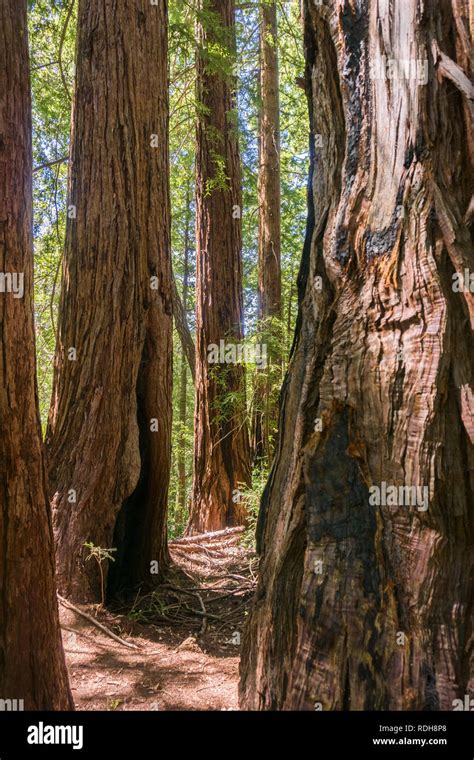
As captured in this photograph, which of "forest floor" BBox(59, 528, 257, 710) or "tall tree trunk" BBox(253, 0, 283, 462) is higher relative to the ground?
"tall tree trunk" BBox(253, 0, 283, 462)

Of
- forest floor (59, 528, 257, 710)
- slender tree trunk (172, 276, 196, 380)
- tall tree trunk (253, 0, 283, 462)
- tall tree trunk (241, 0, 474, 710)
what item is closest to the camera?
tall tree trunk (241, 0, 474, 710)

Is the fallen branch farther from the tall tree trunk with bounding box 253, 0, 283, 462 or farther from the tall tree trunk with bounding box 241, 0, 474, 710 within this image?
the tall tree trunk with bounding box 253, 0, 283, 462

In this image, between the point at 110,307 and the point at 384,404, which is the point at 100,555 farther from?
the point at 384,404

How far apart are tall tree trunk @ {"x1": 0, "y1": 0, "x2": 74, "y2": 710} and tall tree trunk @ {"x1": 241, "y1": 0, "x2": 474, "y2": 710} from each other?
0.97m

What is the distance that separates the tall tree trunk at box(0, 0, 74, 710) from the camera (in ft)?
8.64

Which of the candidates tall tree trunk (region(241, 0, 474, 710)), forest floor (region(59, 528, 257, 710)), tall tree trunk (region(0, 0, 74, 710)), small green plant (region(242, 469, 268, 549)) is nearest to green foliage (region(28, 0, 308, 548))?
small green plant (region(242, 469, 268, 549))

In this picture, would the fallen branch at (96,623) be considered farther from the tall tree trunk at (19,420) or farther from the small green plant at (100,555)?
the tall tree trunk at (19,420)

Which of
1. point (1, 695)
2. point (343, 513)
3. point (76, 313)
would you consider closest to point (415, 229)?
point (343, 513)

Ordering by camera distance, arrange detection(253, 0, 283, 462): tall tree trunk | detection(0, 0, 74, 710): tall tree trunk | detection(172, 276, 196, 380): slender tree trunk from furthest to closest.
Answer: detection(172, 276, 196, 380): slender tree trunk
detection(253, 0, 283, 462): tall tree trunk
detection(0, 0, 74, 710): tall tree trunk

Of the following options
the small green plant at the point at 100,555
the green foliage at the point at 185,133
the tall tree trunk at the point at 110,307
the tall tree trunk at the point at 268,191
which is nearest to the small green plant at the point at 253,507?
the green foliage at the point at 185,133

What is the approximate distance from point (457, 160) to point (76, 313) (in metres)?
3.64

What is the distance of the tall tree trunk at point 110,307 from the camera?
16.8 ft

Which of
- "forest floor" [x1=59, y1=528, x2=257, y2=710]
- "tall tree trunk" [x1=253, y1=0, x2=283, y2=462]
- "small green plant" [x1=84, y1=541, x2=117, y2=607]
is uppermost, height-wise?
"tall tree trunk" [x1=253, y1=0, x2=283, y2=462]

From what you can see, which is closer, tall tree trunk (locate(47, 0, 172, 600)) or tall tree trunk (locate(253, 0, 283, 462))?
tall tree trunk (locate(47, 0, 172, 600))
